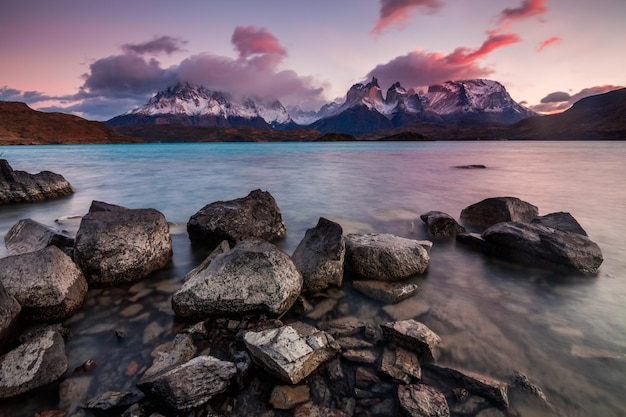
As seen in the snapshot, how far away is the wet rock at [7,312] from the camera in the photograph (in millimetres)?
4242

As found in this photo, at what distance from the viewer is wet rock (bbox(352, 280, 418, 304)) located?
5594 mm

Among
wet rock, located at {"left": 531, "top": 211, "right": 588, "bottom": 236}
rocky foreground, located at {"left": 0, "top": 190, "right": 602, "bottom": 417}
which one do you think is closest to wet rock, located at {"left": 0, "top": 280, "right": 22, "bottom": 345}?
rocky foreground, located at {"left": 0, "top": 190, "right": 602, "bottom": 417}

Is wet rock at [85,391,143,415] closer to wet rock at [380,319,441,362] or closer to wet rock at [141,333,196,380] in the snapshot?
wet rock at [141,333,196,380]

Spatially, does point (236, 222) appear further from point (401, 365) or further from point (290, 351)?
point (401, 365)

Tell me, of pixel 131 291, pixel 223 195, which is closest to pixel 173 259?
pixel 131 291

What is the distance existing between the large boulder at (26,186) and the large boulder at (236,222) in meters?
11.1

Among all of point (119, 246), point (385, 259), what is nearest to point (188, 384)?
point (119, 246)

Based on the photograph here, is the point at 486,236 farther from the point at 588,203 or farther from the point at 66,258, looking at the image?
the point at 588,203

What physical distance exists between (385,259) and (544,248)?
3.62 metres

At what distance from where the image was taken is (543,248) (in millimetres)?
6914

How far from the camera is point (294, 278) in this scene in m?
5.37

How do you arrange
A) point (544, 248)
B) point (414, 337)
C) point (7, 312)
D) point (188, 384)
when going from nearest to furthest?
point (188, 384), point (414, 337), point (7, 312), point (544, 248)

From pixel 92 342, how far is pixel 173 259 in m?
3.10

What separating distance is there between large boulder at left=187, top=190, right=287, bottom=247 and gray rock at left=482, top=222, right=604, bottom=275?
5.73 metres
